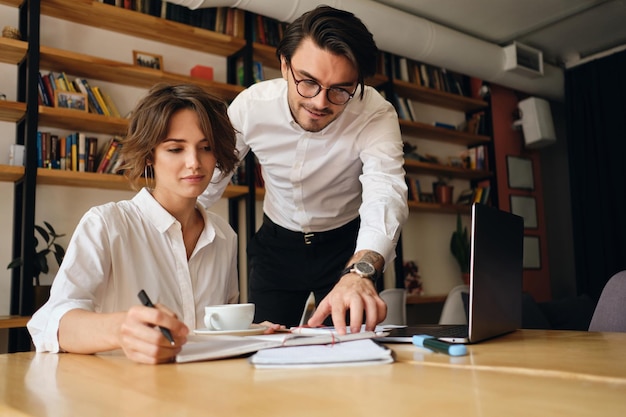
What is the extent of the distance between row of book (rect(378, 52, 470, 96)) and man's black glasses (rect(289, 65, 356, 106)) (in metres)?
3.27

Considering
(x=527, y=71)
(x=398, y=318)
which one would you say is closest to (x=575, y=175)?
(x=527, y=71)

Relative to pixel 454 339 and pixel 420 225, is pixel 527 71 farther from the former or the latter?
pixel 454 339

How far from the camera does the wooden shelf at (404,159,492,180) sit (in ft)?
15.9

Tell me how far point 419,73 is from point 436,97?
28 cm

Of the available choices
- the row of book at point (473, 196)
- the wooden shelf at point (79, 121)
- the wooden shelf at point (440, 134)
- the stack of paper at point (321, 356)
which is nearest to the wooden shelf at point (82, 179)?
the wooden shelf at point (79, 121)

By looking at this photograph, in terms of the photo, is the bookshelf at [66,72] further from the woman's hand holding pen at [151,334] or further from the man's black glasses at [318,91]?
the woman's hand holding pen at [151,334]

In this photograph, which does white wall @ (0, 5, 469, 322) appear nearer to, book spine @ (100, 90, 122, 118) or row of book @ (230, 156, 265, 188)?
book spine @ (100, 90, 122, 118)

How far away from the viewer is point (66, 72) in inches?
137

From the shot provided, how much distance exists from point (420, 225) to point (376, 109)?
338 cm

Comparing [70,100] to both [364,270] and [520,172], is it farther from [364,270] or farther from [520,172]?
[520,172]

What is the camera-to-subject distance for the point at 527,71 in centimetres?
537

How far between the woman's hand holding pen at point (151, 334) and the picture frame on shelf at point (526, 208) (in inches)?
210

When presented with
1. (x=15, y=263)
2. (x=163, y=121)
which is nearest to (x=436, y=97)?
(x=15, y=263)

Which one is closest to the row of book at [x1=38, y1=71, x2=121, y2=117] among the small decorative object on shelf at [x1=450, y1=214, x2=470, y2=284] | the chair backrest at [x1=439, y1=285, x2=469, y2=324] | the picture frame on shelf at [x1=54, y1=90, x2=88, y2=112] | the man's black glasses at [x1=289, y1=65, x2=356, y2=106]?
the picture frame on shelf at [x1=54, y1=90, x2=88, y2=112]
